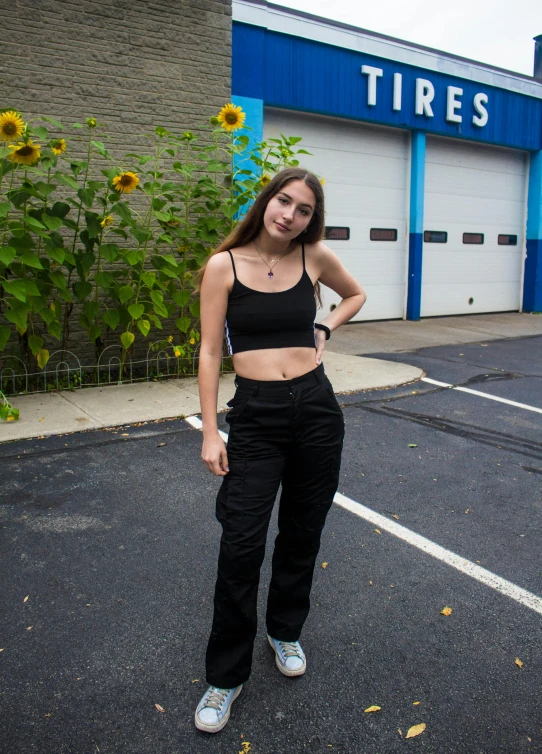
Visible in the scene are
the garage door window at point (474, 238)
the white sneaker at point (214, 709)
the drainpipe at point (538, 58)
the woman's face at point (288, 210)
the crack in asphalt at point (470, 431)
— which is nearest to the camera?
the white sneaker at point (214, 709)

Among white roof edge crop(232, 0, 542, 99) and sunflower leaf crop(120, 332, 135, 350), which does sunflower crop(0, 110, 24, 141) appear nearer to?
sunflower leaf crop(120, 332, 135, 350)

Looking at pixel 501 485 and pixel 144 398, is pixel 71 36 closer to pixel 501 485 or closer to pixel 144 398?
pixel 144 398

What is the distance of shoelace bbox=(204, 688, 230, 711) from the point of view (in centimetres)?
228

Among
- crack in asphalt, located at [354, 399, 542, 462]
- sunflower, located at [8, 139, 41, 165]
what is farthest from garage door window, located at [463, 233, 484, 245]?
sunflower, located at [8, 139, 41, 165]

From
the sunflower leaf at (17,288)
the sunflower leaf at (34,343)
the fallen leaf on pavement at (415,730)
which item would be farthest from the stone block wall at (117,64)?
the fallen leaf on pavement at (415,730)

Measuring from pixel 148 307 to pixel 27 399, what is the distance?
1574mm

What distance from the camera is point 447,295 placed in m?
13.5

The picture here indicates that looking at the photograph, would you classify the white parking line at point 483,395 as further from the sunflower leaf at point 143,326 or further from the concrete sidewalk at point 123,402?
the sunflower leaf at point 143,326

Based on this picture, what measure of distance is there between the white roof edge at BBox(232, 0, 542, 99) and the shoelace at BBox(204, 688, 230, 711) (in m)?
9.15

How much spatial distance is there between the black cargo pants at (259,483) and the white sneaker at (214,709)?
1.6 inches

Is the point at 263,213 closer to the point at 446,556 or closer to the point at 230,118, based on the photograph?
the point at 446,556

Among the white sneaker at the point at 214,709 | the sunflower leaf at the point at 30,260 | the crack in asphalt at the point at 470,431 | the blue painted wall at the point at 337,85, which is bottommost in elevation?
the white sneaker at the point at 214,709

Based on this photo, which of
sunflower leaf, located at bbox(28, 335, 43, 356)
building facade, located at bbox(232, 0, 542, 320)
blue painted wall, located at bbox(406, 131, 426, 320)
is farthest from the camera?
blue painted wall, located at bbox(406, 131, 426, 320)

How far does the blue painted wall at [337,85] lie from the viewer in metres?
9.40
